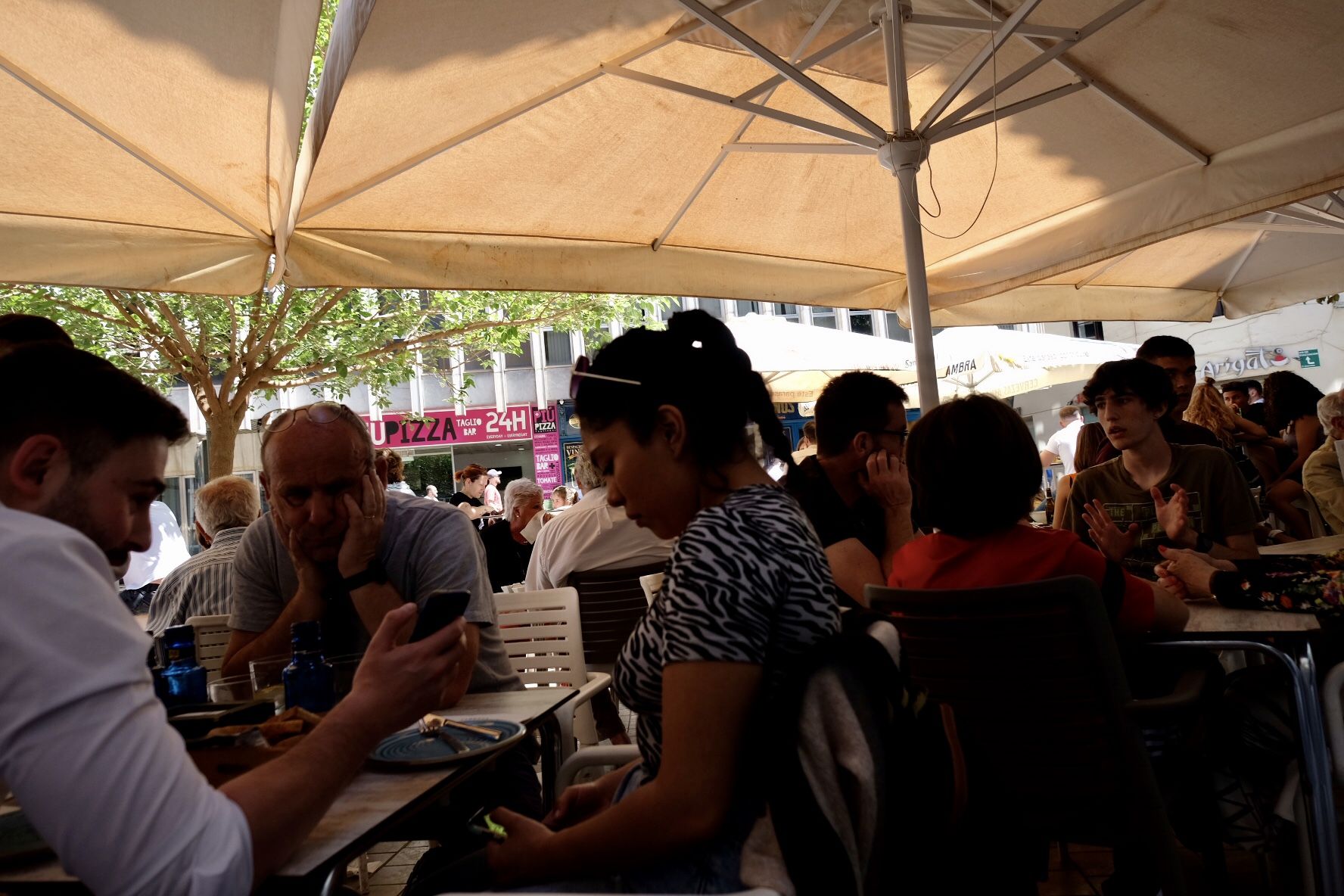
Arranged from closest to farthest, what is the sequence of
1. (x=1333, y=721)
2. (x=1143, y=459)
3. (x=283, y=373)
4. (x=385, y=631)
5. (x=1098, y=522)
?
1. (x=385, y=631)
2. (x=1333, y=721)
3. (x=1098, y=522)
4. (x=1143, y=459)
5. (x=283, y=373)

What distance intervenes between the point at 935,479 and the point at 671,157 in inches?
123

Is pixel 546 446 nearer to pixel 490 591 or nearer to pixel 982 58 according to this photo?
pixel 982 58

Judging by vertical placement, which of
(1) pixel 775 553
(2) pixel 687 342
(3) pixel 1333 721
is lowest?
(3) pixel 1333 721

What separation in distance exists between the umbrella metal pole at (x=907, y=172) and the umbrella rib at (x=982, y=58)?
11 cm

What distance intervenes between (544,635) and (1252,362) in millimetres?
19106

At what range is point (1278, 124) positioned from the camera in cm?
477

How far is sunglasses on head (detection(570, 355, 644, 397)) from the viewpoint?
171 centimetres

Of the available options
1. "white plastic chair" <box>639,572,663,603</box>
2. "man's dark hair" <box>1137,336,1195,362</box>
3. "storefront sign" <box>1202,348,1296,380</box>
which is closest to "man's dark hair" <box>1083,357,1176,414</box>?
"man's dark hair" <box>1137,336,1195,362</box>

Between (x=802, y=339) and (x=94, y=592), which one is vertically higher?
(x=802, y=339)

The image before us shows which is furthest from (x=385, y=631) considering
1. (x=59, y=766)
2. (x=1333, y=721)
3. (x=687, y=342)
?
(x=1333, y=721)

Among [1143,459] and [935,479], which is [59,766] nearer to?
[935,479]

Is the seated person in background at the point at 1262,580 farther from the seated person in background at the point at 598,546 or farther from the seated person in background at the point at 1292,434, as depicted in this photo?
the seated person in background at the point at 1292,434

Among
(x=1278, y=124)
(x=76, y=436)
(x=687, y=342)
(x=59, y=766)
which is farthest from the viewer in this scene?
(x=1278, y=124)

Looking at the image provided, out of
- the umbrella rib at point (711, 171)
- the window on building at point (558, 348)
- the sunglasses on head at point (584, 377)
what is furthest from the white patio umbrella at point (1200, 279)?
the window on building at point (558, 348)
